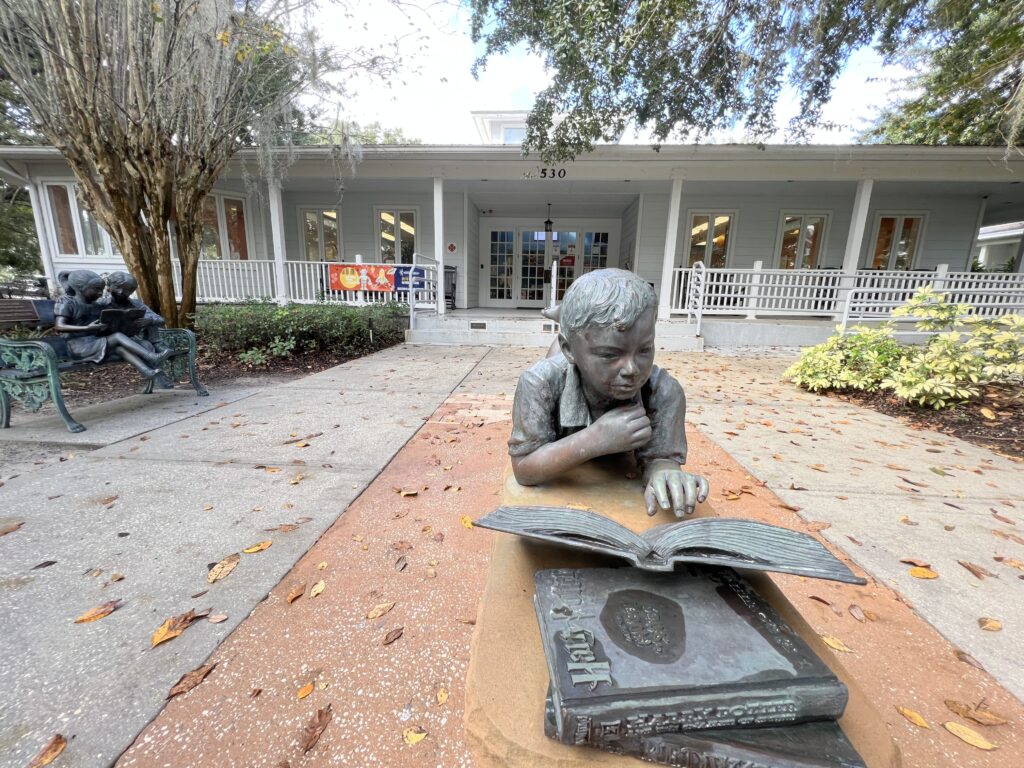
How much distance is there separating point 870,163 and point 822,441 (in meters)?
8.09

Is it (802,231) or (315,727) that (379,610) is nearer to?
(315,727)

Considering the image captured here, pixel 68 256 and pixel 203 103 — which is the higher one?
pixel 203 103

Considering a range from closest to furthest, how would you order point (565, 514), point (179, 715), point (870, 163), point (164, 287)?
point (565, 514) < point (179, 715) < point (164, 287) < point (870, 163)

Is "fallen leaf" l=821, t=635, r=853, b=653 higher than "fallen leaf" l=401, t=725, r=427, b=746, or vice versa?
"fallen leaf" l=821, t=635, r=853, b=653

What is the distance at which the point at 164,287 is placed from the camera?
21.7ft

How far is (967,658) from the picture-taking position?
4.57ft

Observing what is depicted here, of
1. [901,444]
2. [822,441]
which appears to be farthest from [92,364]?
[901,444]

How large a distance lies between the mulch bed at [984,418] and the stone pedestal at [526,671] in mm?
3914

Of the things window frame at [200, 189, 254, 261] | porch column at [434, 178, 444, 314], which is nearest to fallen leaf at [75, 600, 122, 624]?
porch column at [434, 178, 444, 314]

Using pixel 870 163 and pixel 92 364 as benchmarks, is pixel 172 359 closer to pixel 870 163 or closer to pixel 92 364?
pixel 92 364

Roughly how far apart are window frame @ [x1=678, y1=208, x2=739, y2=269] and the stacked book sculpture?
38.2 ft

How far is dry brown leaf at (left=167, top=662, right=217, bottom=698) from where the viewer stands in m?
1.24

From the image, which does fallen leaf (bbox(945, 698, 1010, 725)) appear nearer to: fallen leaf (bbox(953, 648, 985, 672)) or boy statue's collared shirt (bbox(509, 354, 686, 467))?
fallen leaf (bbox(953, 648, 985, 672))

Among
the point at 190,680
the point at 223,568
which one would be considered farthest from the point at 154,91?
the point at 190,680
